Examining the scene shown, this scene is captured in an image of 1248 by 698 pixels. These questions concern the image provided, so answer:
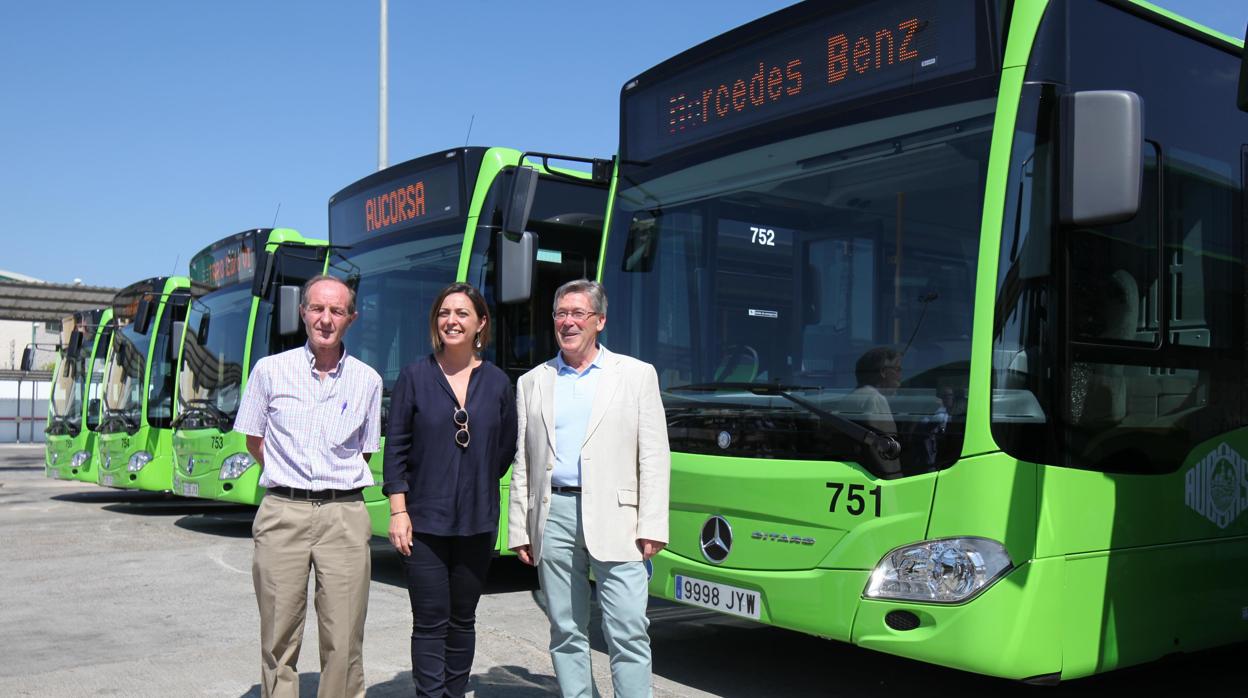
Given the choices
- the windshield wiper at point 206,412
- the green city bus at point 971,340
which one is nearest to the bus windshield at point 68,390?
the windshield wiper at point 206,412

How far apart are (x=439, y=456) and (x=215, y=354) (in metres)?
9.07

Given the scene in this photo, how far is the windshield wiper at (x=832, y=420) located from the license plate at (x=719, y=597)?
2.79 feet

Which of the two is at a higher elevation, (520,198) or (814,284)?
(520,198)

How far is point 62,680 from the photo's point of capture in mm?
5703

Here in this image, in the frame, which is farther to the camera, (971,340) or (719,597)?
(719,597)

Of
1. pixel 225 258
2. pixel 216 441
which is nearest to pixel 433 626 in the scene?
pixel 216 441

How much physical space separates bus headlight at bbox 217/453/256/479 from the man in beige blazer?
25.9 feet

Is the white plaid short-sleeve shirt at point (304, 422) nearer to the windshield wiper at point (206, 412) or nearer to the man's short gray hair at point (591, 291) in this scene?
the man's short gray hair at point (591, 291)

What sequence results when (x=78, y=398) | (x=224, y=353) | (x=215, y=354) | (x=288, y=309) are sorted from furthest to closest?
1. (x=78, y=398)
2. (x=215, y=354)
3. (x=224, y=353)
4. (x=288, y=309)

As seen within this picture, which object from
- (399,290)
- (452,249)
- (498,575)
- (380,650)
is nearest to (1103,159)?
(380,650)

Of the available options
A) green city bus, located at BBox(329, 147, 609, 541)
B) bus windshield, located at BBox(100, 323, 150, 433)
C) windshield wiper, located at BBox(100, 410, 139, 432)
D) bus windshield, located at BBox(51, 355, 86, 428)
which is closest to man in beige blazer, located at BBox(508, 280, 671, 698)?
green city bus, located at BBox(329, 147, 609, 541)

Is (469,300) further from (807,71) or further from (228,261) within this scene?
(228,261)

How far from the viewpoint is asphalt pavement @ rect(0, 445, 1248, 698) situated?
18.5ft

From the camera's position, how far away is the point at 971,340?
4.37 m
